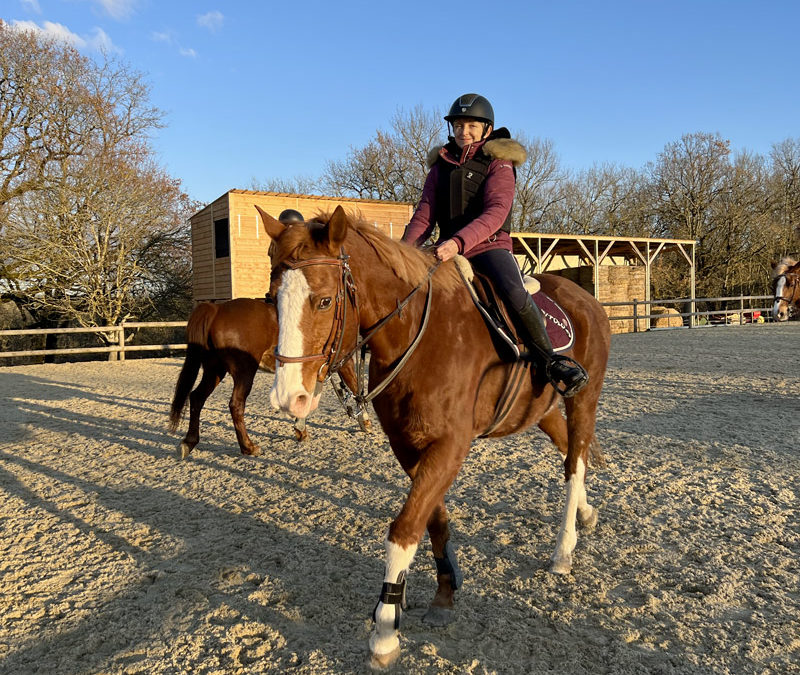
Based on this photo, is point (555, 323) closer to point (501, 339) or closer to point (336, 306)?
point (501, 339)

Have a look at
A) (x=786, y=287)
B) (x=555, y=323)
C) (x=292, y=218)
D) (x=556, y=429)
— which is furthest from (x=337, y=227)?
(x=786, y=287)

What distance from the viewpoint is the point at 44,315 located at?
20.9m

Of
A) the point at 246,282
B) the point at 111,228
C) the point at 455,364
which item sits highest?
the point at 111,228

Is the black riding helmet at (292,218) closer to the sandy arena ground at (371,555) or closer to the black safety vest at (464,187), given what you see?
the black safety vest at (464,187)

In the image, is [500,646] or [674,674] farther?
A: [500,646]

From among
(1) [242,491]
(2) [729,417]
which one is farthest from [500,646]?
(2) [729,417]

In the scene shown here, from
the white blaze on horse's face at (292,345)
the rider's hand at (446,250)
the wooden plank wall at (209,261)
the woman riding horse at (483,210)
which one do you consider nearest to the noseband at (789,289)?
the woman riding horse at (483,210)

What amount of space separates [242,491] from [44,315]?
20550 mm

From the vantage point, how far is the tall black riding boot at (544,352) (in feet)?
9.61

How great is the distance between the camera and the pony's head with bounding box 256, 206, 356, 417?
2092mm

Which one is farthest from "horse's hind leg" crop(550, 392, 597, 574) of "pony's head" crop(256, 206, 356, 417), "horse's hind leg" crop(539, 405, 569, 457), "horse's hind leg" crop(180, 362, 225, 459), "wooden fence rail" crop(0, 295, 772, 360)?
"wooden fence rail" crop(0, 295, 772, 360)

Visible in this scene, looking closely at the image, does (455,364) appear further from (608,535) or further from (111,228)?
(111,228)

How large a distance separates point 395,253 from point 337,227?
0.39 metres

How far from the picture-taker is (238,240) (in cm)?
1825
